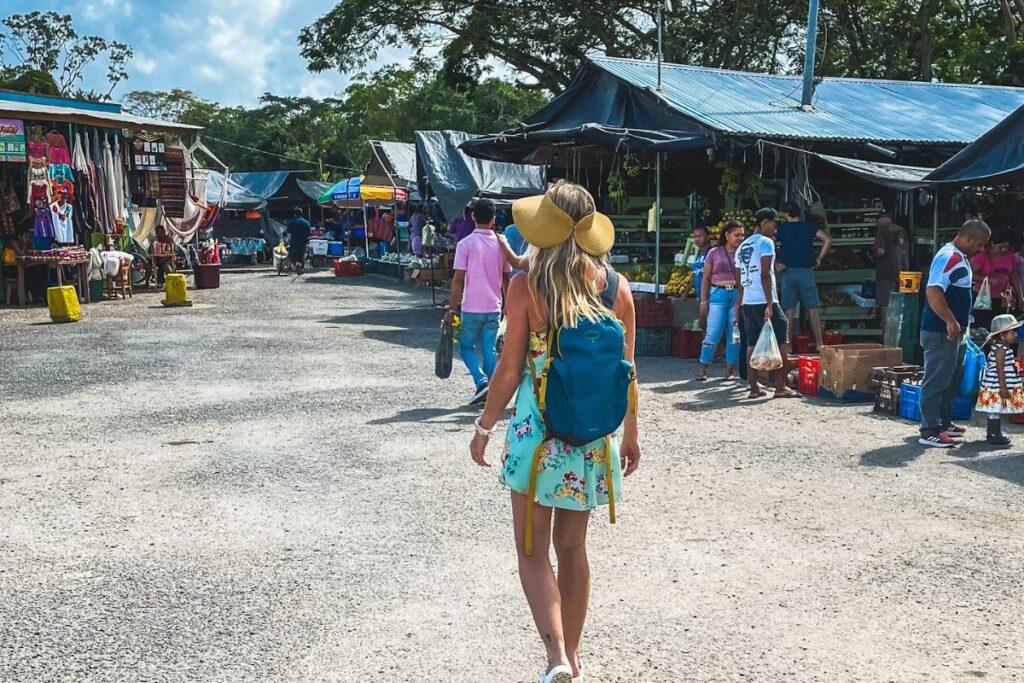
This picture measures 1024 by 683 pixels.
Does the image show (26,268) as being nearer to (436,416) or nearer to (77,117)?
(77,117)

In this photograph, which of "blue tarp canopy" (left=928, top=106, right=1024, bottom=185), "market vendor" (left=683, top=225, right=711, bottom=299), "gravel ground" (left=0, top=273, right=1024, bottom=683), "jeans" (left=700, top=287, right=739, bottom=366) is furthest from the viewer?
"market vendor" (left=683, top=225, right=711, bottom=299)

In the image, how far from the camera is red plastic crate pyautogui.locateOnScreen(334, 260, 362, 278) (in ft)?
104

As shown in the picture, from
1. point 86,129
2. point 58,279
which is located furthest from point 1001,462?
point 86,129

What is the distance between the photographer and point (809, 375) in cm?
1146

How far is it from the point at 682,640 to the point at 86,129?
20.5 m

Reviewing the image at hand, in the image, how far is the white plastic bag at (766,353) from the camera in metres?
10.9

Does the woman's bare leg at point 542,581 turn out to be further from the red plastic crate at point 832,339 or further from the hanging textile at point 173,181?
the hanging textile at point 173,181

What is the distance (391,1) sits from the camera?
108ft

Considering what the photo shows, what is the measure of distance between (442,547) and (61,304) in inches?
552

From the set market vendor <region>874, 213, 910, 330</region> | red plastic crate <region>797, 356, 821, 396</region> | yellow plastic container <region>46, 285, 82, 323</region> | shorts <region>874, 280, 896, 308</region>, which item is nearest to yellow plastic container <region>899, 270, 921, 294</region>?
red plastic crate <region>797, 356, 821, 396</region>

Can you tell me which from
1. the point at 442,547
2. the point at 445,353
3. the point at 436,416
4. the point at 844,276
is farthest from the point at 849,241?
the point at 442,547

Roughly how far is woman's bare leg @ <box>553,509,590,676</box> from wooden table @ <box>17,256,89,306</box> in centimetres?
1816

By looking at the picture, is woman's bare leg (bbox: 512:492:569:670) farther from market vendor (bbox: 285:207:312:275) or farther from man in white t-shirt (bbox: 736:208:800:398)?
market vendor (bbox: 285:207:312:275)

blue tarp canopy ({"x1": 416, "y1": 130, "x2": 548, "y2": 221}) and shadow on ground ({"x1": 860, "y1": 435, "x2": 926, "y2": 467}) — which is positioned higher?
blue tarp canopy ({"x1": 416, "y1": 130, "x2": 548, "y2": 221})
